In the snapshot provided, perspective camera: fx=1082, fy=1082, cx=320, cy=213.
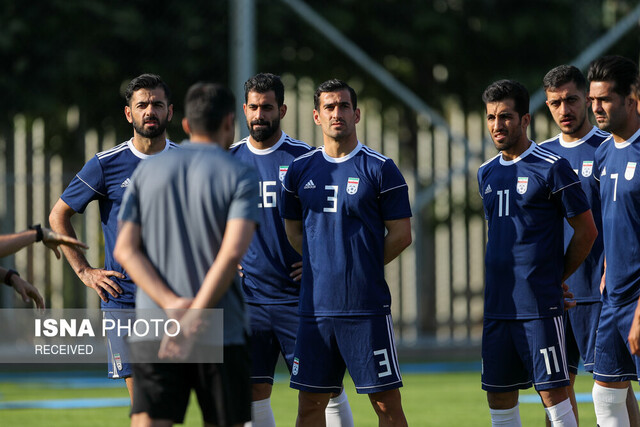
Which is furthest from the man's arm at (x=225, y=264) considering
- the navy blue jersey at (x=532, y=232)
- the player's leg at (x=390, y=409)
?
the navy blue jersey at (x=532, y=232)

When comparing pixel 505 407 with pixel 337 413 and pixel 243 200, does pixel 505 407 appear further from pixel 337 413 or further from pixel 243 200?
pixel 243 200

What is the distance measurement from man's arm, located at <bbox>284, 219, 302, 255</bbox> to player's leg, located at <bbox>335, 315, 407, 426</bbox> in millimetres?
672

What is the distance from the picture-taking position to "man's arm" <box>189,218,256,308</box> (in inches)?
193

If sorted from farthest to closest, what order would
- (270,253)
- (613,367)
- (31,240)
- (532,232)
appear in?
1. (270,253)
2. (613,367)
3. (532,232)
4. (31,240)

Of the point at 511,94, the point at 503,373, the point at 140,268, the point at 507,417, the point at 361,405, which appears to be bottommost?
the point at 361,405

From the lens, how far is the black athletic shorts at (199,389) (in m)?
5.01

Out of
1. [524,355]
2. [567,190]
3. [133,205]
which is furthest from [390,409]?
[133,205]

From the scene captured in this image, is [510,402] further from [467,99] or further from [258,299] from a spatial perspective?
[467,99]

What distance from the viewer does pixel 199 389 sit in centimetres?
508

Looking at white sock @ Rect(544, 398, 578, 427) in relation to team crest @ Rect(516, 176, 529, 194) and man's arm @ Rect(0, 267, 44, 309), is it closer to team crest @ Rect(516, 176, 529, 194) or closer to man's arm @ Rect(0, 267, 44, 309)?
team crest @ Rect(516, 176, 529, 194)

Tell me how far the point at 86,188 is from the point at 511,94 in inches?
116

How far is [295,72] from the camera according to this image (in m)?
15.6

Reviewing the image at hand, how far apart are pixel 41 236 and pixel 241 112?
8.01 meters

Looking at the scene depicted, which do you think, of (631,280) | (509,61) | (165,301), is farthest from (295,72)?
(165,301)
